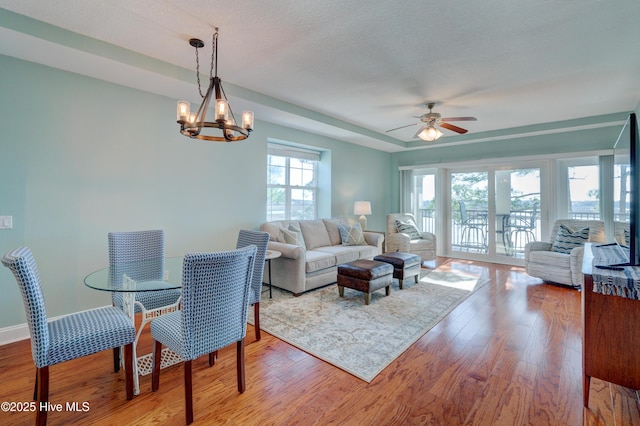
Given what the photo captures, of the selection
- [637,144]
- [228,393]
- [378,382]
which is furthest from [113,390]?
[637,144]

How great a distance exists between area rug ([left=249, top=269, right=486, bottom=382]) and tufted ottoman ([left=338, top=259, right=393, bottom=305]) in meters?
0.18

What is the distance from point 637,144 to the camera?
2.21 metres

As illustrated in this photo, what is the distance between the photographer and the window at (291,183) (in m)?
5.04

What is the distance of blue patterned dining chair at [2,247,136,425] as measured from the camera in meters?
1.50

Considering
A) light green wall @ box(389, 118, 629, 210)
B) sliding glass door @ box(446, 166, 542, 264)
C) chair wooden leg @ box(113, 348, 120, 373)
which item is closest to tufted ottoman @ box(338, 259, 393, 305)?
chair wooden leg @ box(113, 348, 120, 373)

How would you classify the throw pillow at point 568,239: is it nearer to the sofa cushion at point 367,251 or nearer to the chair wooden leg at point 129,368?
the sofa cushion at point 367,251

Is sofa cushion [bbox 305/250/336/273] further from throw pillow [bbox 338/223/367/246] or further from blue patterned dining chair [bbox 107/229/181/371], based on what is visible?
blue patterned dining chair [bbox 107/229/181/371]

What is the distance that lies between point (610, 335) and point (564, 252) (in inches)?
132

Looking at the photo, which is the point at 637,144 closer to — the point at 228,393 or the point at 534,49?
the point at 534,49

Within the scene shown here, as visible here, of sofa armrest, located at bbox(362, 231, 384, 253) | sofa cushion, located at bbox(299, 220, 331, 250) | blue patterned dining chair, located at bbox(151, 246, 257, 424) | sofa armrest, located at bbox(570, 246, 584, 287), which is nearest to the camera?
blue patterned dining chair, located at bbox(151, 246, 257, 424)

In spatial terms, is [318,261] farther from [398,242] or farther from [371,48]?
[371,48]

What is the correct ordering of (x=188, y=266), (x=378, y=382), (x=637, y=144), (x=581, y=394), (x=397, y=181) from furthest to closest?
(x=397, y=181)
(x=637, y=144)
(x=378, y=382)
(x=581, y=394)
(x=188, y=266)

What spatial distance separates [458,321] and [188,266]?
9.06 feet

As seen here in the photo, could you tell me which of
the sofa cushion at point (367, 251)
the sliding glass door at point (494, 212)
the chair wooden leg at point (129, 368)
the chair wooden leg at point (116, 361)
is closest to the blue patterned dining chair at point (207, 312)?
the chair wooden leg at point (129, 368)
